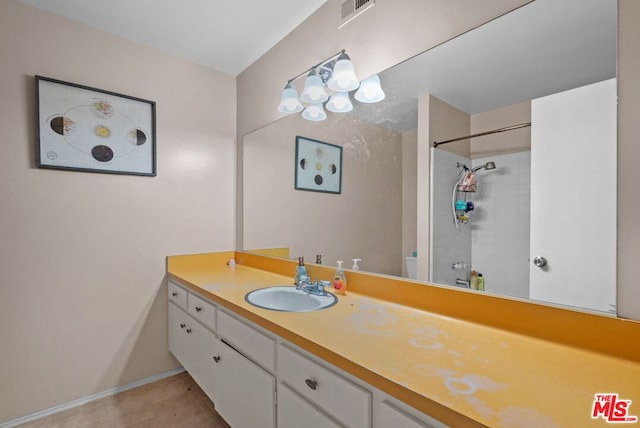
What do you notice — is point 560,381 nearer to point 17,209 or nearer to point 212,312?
point 212,312

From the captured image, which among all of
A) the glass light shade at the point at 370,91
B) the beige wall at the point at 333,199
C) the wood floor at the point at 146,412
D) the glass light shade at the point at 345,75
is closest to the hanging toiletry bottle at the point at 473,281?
the beige wall at the point at 333,199

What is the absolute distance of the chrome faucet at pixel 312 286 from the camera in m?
1.55

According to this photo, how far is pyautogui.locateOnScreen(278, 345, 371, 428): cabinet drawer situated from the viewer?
82cm

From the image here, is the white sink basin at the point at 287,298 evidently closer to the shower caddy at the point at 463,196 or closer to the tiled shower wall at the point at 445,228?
the tiled shower wall at the point at 445,228

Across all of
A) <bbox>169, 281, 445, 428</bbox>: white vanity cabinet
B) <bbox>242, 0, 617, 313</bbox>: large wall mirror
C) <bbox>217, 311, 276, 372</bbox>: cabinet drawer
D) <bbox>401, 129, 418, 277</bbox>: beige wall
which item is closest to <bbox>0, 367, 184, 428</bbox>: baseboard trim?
<bbox>169, 281, 445, 428</bbox>: white vanity cabinet

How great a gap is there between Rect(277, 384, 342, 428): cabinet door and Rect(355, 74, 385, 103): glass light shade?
4.50 ft

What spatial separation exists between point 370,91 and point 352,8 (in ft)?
1.45

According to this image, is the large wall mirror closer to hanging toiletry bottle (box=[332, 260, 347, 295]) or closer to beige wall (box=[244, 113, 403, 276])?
beige wall (box=[244, 113, 403, 276])

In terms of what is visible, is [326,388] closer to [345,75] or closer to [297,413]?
[297,413]

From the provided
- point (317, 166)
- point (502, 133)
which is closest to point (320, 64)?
point (317, 166)

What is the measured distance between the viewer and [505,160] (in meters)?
1.10

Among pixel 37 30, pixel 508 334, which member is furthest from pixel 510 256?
pixel 37 30

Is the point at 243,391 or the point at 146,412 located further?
the point at 146,412

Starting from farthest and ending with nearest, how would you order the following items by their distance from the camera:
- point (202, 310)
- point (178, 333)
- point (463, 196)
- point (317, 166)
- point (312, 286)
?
point (178, 333) < point (317, 166) < point (202, 310) < point (312, 286) < point (463, 196)
